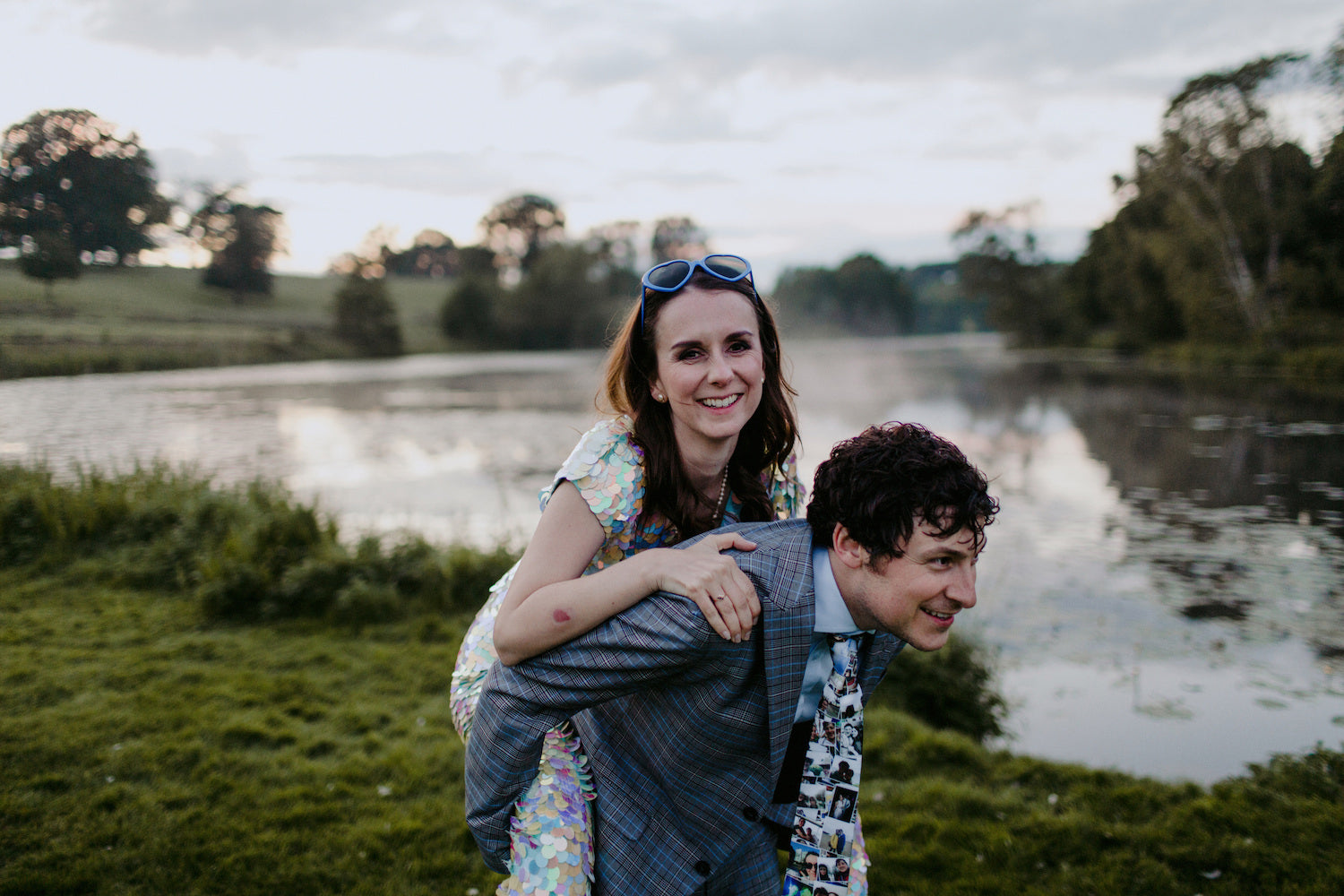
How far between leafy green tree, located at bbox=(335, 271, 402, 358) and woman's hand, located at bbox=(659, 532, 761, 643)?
6070 cm

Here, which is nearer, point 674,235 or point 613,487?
point 613,487

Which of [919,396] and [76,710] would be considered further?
[919,396]

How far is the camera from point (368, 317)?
63156mm

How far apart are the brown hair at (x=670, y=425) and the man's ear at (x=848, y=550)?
629mm

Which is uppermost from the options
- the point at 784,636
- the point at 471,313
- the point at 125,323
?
the point at 471,313

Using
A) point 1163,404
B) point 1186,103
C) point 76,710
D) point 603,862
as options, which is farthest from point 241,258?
point 1163,404

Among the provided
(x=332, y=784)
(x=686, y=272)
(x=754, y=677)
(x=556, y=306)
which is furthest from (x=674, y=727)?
(x=556, y=306)

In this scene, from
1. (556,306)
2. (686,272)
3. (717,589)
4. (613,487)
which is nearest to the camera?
(717,589)

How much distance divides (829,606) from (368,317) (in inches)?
2601

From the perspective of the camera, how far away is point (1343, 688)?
6547mm

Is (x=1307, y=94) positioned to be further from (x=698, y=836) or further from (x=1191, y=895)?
(x=698, y=836)

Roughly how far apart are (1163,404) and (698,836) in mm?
28033

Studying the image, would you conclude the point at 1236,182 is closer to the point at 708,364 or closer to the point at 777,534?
the point at 708,364

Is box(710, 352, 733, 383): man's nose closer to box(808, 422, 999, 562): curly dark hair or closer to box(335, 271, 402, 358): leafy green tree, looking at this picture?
box(808, 422, 999, 562): curly dark hair
